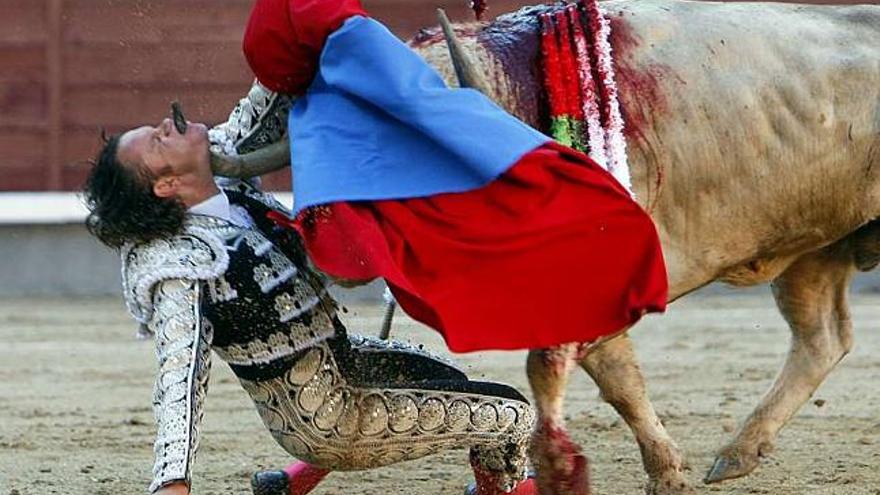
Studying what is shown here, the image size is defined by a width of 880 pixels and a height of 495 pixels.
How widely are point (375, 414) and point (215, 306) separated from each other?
0.34m

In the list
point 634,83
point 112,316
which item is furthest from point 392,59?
point 112,316

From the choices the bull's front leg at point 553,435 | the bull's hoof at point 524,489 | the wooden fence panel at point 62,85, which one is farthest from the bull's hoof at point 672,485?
the wooden fence panel at point 62,85

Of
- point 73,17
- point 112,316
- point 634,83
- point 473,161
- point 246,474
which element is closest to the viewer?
point 473,161

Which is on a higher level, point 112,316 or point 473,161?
point 473,161

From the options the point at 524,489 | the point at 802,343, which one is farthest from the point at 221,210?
the point at 802,343

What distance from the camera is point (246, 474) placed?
12.5 feet

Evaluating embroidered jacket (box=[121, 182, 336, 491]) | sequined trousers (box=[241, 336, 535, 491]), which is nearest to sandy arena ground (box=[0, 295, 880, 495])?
sequined trousers (box=[241, 336, 535, 491])

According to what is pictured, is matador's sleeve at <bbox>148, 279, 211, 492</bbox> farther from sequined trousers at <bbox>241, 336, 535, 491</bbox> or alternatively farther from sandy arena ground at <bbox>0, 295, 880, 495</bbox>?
sandy arena ground at <bbox>0, 295, 880, 495</bbox>

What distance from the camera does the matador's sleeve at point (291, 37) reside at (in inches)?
107

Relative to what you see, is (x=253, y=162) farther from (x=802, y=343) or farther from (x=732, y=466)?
(x=802, y=343)

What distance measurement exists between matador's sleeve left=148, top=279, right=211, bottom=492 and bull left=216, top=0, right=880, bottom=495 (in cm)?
24

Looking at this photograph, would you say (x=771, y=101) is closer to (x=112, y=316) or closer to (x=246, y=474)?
(x=246, y=474)

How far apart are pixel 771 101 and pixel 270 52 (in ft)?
2.74

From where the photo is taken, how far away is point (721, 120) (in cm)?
304
